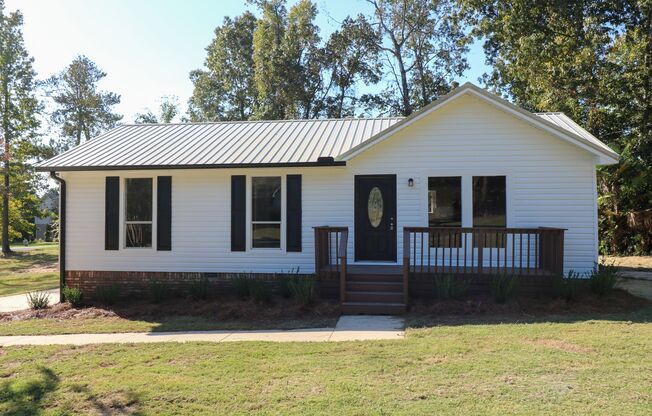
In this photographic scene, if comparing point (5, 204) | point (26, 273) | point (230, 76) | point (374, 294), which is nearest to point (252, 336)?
point (374, 294)

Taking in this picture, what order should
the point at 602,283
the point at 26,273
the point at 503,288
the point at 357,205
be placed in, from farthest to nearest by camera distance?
the point at 26,273 → the point at 357,205 → the point at 602,283 → the point at 503,288

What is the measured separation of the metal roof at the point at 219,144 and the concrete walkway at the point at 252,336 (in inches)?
151

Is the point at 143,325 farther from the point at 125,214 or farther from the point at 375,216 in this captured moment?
the point at 375,216

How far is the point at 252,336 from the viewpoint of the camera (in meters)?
7.20

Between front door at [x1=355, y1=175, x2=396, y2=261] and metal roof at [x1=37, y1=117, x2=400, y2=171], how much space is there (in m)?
1.06

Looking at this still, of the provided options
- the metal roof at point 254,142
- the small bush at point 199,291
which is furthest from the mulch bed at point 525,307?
the small bush at point 199,291

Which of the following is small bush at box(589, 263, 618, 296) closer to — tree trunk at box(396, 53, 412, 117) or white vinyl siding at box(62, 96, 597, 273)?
white vinyl siding at box(62, 96, 597, 273)

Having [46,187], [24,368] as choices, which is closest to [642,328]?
[24,368]

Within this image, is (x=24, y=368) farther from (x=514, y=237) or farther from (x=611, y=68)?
(x=611, y=68)

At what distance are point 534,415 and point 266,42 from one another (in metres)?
26.3

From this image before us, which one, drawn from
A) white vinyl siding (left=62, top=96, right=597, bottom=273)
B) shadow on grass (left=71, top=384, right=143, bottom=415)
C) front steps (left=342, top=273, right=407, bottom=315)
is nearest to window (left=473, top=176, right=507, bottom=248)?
white vinyl siding (left=62, top=96, right=597, bottom=273)

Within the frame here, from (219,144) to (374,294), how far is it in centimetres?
551

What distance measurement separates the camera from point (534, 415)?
389 centimetres

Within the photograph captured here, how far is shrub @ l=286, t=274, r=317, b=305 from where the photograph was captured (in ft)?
29.5
